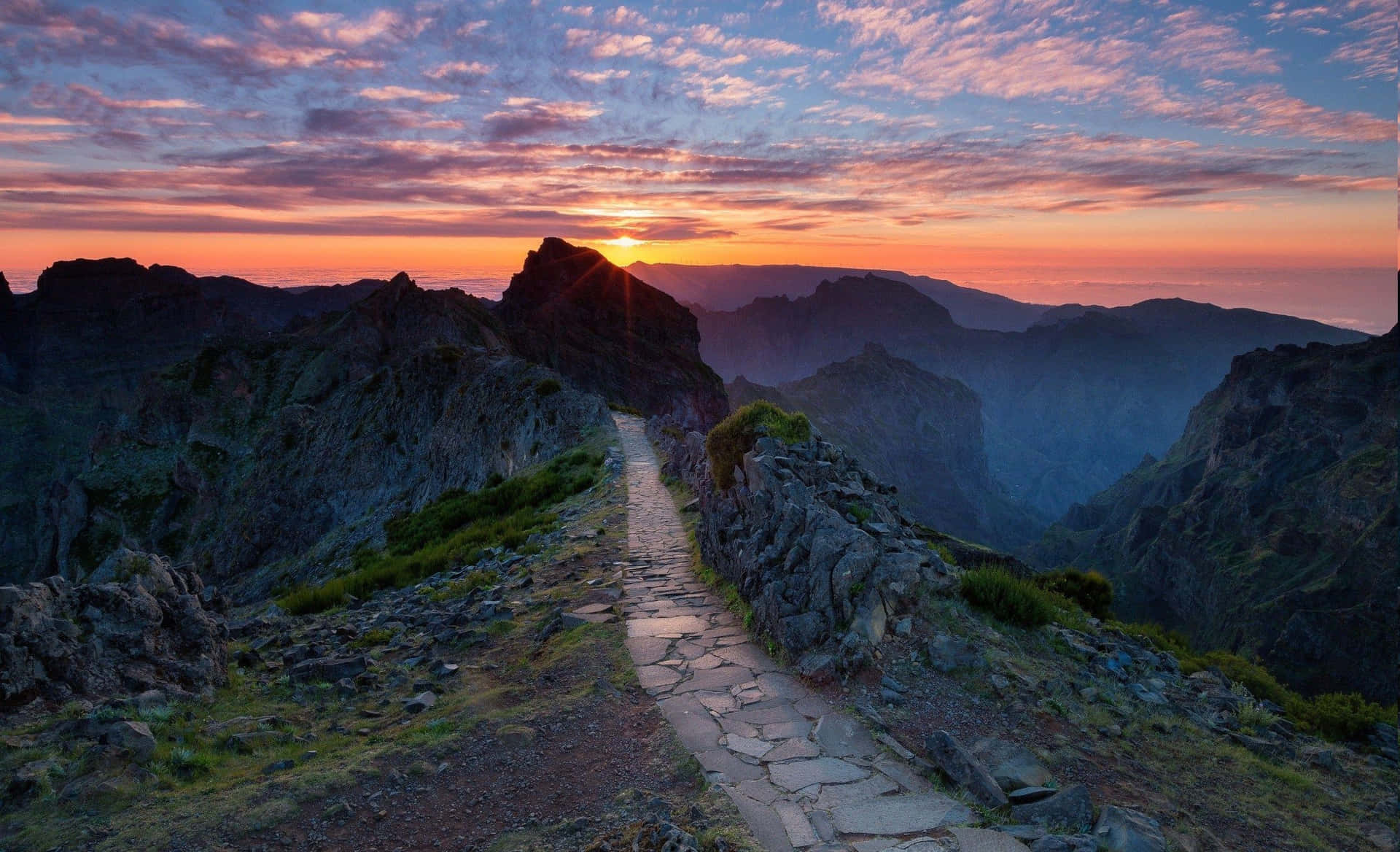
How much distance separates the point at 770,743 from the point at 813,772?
0.69 meters

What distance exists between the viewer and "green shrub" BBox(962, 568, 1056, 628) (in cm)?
1056

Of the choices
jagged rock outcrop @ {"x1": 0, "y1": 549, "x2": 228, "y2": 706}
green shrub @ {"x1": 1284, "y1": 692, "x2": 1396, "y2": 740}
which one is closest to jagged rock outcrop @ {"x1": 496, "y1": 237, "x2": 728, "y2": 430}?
green shrub @ {"x1": 1284, "y1": 692, "x2": 1396, "y2": 740}

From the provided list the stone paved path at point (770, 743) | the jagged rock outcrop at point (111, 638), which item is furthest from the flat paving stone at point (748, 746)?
the jagged rock outcrop at point (111, 638)

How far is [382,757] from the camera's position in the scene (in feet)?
23.2

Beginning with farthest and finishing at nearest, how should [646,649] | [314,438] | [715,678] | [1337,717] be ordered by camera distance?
[314,438] < [1337,717] < [646,649] < [715,678]

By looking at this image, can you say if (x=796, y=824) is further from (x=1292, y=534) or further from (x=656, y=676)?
(x=1292, y=534)

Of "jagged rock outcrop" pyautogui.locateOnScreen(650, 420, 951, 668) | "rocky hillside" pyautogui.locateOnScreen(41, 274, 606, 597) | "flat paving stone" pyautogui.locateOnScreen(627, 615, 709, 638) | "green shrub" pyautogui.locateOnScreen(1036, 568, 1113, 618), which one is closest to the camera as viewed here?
"jagged rock outcrop" pyautogui.locateOnScreen(650, 420, 951, 668)

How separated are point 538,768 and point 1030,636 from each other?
7236mm

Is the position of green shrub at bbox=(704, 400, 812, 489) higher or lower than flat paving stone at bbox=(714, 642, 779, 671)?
higher

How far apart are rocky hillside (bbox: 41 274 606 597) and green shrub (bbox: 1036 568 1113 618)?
2285 centimetres

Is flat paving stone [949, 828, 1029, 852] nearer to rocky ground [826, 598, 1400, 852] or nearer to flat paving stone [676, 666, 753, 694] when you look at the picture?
rocky ground [826, 598, 1400, 852]

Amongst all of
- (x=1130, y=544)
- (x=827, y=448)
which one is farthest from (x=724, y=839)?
(x=1130, y=544)

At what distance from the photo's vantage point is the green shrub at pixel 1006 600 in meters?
10.6

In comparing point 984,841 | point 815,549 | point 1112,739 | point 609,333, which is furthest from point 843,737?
point 609,333
